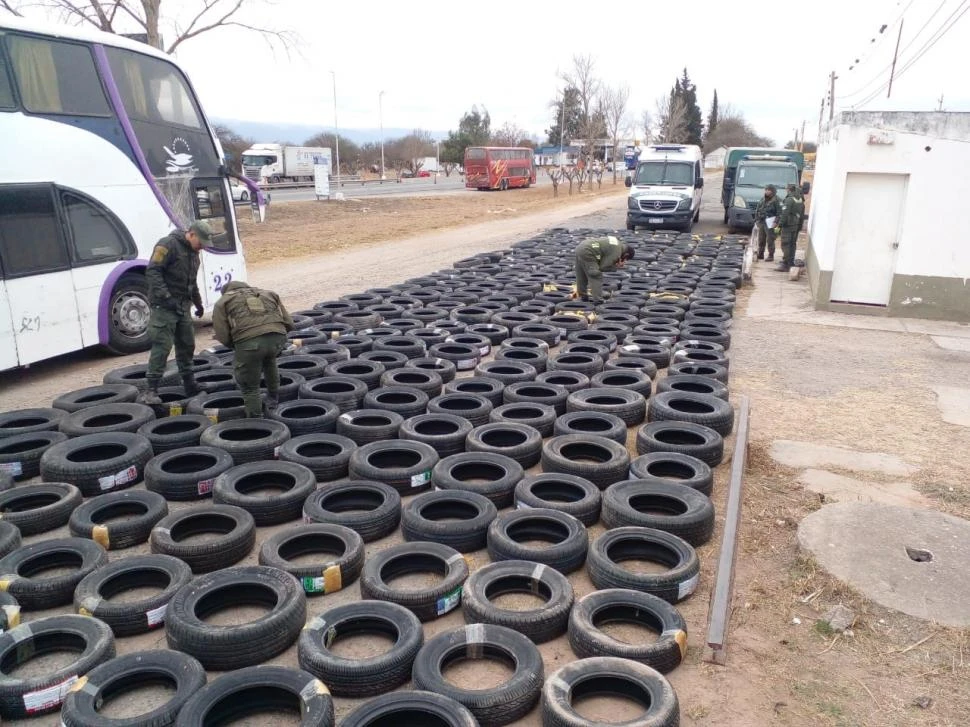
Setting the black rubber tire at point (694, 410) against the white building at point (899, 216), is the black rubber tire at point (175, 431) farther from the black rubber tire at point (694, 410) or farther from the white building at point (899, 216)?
the white building at point (899, 216)

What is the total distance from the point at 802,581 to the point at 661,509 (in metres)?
1.18

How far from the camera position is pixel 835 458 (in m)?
6.68

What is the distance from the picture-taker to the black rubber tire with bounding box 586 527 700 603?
428 centimetres

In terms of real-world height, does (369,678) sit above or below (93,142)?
below

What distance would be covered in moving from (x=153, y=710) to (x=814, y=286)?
13753 millimetres

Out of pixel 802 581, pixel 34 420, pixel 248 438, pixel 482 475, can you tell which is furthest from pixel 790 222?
pixel 34 420

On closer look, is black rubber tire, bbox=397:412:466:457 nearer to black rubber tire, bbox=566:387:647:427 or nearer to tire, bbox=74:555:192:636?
black rubber tire, bbox=566:387:647:427

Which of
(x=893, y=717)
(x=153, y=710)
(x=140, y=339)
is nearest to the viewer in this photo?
(x=153, y=710)

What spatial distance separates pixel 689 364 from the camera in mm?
8633

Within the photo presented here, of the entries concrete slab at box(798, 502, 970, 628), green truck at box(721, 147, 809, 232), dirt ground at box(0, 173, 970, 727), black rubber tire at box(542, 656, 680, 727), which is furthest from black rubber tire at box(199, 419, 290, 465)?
green truck at box(721, 147, 809, 232)

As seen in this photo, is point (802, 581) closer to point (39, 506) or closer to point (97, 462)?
point (97, 462)

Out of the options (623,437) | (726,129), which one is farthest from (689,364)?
(726,129)

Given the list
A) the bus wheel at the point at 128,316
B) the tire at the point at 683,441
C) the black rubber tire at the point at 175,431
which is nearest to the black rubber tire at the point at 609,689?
the tire at the point at 683,441

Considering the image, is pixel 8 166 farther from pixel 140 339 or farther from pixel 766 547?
pixel 766 547
